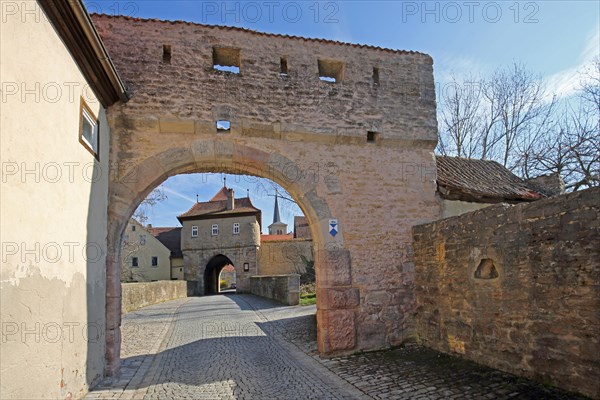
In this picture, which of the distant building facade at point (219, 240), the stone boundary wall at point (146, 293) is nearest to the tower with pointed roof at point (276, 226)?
the distant building facade at point (219, 240)

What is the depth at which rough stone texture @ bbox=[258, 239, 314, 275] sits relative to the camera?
31781 millimetres

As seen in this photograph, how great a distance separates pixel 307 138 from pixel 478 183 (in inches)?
178

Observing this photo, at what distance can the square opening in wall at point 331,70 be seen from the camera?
25.6 feet

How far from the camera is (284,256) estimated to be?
109ft

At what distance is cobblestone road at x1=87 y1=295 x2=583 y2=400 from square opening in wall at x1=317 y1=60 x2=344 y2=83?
4961mm

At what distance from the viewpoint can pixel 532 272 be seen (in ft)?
16.1

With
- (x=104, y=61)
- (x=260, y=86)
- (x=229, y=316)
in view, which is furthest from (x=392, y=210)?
(x=229, y=316)

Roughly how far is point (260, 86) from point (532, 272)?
5013 millimetres

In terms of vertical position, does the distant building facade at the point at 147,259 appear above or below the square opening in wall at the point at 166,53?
below

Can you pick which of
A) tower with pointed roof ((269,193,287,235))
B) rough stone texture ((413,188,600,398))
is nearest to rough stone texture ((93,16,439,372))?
rough stone texture ((413,188,600,398))

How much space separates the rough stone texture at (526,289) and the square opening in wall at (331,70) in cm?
333

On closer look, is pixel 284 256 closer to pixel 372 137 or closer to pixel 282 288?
pixel 282 288

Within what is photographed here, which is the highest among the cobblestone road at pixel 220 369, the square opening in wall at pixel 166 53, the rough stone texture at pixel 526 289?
the square opening in wall at pixel 166 53

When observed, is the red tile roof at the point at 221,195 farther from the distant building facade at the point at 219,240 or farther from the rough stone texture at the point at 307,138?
the rough stone texture at the point at 307,138
